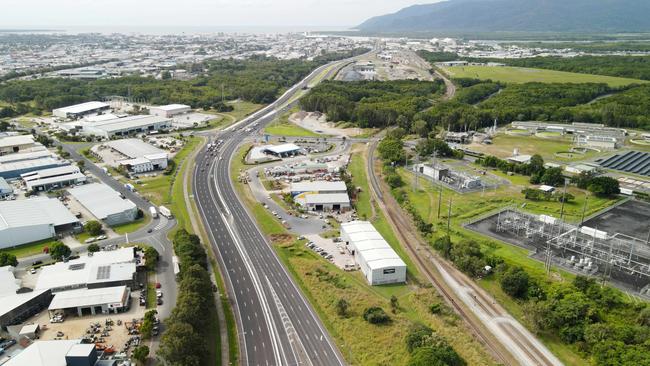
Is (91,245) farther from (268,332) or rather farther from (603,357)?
(603,357)

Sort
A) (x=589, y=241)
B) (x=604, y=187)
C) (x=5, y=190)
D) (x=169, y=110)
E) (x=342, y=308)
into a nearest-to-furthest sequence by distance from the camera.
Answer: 1. (x=342, y=308)
2. (x=589, y=241)
3. (x=604, y=187)
4. (x=5, y=190)
5. (x=169, y=110)

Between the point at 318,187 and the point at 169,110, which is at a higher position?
the point at 169,110

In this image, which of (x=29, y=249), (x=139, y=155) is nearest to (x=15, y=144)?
(x=139, y=155)

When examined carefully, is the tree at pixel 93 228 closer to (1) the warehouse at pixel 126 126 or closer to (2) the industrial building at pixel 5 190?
(2) the industrial building at pixel 5 190

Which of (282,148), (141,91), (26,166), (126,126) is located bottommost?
(282,148)

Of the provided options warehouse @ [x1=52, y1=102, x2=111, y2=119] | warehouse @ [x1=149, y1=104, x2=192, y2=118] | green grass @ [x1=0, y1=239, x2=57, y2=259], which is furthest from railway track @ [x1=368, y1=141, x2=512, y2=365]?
warehouse @ [x1=52, y1=102, x2=111, y2=119]

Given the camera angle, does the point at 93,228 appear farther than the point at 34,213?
No

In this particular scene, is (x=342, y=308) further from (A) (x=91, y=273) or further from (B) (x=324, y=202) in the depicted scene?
(B) (x=324, y=202)

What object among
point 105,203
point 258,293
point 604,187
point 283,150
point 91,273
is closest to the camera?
point 258,293

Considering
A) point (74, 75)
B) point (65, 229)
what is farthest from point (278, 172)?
point (74, 75)
